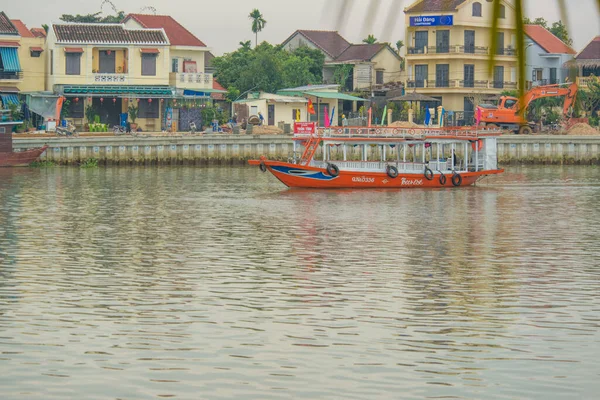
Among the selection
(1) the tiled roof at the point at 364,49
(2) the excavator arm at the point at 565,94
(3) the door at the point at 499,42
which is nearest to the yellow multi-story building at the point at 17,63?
(2) the excavator arm at the point at 565,94

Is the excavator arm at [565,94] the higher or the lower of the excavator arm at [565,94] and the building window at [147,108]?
the lower

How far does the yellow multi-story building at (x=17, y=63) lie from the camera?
7381cm

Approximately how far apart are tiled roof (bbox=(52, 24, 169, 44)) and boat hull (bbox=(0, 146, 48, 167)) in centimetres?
1010

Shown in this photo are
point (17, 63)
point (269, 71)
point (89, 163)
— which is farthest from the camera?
point (269, 71)

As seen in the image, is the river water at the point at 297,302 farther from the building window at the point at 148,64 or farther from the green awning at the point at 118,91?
the building window at the point at 148,64

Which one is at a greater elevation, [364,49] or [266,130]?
[266,130]

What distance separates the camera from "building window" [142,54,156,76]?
77438 millimetres

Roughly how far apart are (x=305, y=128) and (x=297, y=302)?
Result: 120 feet

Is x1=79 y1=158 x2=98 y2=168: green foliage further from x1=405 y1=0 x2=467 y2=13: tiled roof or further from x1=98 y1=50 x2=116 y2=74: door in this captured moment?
x1=405 y1=0 x2=467 y2=13: tiled roof

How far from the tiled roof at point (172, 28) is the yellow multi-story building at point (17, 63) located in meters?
10.1

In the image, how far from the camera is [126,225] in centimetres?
4047

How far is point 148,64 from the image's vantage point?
7762 cm

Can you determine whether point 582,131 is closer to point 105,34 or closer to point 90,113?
point 105,34

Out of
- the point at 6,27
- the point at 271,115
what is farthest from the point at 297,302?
the point at 271,115
